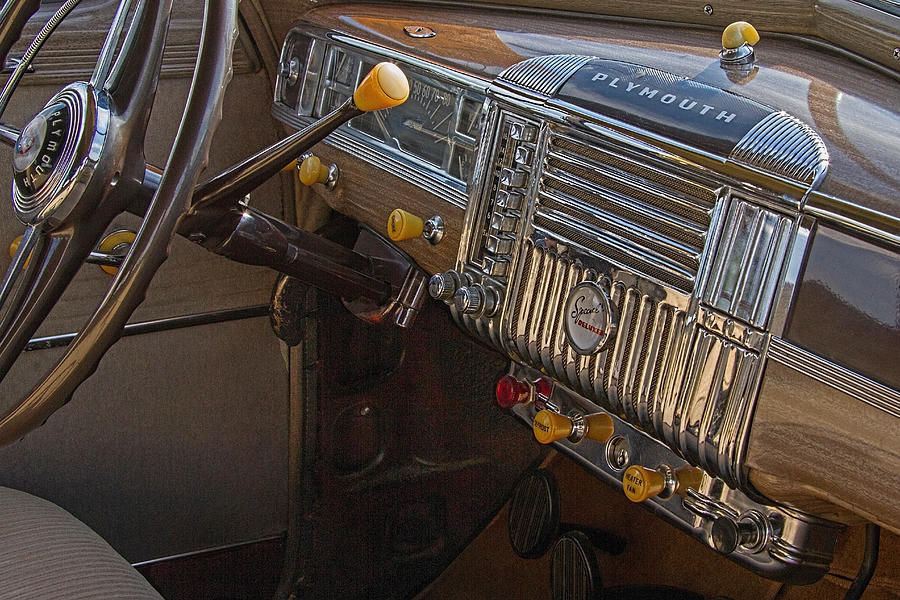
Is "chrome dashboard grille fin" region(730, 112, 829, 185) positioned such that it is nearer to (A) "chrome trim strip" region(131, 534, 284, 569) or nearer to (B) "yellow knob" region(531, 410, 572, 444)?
(B) "yellow knob" region(531, 410, 572, 444)

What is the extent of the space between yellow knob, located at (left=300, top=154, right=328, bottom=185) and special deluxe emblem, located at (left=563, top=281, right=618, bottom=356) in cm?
64

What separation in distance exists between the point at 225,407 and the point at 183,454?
0.13 meters

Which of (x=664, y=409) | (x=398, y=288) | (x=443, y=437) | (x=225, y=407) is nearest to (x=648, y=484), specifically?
(x=664, y=409)

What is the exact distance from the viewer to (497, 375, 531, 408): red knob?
52.2 inches

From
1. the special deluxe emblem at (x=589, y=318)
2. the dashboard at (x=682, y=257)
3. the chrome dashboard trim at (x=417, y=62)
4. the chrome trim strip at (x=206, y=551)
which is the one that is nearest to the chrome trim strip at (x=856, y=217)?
the dashboard at (x=682, y=257)

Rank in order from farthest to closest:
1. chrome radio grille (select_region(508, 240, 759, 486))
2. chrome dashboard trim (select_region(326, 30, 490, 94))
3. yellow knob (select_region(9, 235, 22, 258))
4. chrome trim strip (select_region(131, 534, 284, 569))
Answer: chrome trim strip (select_region(131, 534, 284, 569)) < yellow knob (select_region(9, 235, 22, 258)) < chrome dashboard trim (select_region(326, 30, 490, 94)) < chrome radio grille (select_region(508, 240, 759, 486))

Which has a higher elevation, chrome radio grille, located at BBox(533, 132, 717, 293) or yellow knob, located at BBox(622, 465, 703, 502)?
chrome radio grille, located at BBox(533, 132, 717, 293)

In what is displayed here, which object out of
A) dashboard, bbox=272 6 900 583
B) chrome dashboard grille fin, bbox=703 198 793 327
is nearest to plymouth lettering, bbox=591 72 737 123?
dashboard, bbox=272 6 900 583

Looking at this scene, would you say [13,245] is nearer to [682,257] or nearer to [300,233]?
[300,233]

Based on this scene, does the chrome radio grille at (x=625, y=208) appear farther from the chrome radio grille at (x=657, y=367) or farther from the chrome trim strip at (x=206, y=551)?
the chrome trim strip at (x=206, y=551)

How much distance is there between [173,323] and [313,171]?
1.91 ft

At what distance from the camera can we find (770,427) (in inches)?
33.9

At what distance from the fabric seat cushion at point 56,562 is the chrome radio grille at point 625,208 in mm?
761

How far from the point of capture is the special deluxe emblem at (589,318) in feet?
3.29
